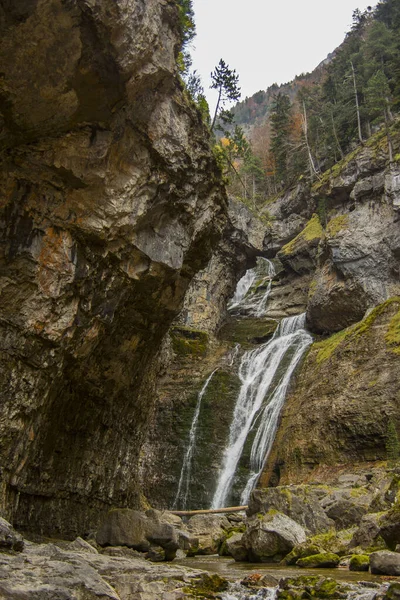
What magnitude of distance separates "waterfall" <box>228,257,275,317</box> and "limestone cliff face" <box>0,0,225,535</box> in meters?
27.6

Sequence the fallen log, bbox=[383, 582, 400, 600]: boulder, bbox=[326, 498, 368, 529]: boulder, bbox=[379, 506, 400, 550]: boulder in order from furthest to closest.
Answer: the fallen log
bbox=[326, 498, 368, 529]: boulder
bbox=[379, 506, 400, 550]: boulder
bbox=[383, 582, 400, 600]: boulder

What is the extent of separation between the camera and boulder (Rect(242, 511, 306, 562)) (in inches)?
458

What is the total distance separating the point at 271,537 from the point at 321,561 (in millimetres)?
1749

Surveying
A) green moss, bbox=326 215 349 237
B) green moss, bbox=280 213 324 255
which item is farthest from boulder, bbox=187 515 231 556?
green moss, bbox=280 213 324 255

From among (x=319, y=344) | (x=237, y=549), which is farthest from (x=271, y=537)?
(x=319, y=344)

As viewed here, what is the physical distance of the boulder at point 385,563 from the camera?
842 cm

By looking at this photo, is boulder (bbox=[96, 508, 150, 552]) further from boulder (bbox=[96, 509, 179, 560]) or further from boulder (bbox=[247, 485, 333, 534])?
boulder (bbox=[247, 485, 333, 534])

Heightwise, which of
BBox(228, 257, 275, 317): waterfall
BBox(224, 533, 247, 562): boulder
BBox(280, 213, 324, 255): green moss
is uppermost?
BBox(280, 213, 324, 255): green moss

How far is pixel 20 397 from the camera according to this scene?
11.1 m

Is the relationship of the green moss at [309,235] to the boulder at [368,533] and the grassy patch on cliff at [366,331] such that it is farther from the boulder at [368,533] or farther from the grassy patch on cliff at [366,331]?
the boulder at [368,533]

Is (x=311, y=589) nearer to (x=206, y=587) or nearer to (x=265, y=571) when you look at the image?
(x=206, y=587)

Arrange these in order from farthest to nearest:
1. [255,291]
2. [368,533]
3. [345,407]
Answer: [255,291]
[345,407]
[368,533]

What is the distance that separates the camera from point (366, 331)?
25234mm

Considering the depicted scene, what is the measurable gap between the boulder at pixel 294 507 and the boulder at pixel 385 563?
4.59 metres
